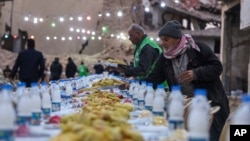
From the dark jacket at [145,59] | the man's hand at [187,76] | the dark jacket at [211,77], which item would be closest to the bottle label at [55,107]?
the man's hand at [187,76]

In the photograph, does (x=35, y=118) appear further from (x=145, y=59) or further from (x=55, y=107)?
(x=145, y=59)

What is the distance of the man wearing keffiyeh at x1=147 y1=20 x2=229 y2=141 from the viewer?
545 centimetres

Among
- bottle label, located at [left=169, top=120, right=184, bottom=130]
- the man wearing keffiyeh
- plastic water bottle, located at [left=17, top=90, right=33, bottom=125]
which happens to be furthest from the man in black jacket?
bottle label, located at [left=169, top=120, right=184, bottom=130]

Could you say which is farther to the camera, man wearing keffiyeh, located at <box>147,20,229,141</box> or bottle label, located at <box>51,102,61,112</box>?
man wearing keffiyeh, located at <box>147,20,229,141</box>

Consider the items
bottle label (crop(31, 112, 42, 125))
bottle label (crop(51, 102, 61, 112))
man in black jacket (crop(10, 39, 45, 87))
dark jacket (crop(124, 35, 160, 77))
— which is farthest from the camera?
man in black jacket (crop(10, 39, 45, 87))

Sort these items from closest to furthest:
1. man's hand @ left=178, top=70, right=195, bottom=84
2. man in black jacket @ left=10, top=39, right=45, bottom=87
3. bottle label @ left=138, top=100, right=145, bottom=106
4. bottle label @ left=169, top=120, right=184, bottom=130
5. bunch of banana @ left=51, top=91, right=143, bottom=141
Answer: bunch of banana @ left=51, top=91, right=143, bottom=141
bottle label @ left=169, top=120, right=184, bottom=130
bottle label @ left=138, top=100, right=145, bottom=106
man's hand @ left=178, top=70, right=195, bottom=84
man in black jacket @ left=10, top=39, right=45, bottom=87

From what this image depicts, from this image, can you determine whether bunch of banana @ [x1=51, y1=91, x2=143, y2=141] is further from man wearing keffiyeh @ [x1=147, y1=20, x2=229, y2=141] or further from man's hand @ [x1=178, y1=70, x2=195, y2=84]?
man wearing keffiyeh @ [x1=147, y1=20, x2=229, y2=141]

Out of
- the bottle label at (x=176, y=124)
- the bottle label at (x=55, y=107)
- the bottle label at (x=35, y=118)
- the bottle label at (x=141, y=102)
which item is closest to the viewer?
the bottle label at (x=176, y=124)

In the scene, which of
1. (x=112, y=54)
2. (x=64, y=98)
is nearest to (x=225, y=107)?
(x=64, y=98)

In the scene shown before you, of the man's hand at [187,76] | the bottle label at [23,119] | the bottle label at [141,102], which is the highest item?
the man's hand at [187,76]

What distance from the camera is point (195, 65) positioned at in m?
5.62

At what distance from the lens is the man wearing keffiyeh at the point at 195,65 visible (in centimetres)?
545

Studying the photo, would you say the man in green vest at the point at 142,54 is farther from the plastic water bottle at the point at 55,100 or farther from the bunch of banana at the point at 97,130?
the bunch of banana at the point at 97,130

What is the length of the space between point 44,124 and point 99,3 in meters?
30.8
